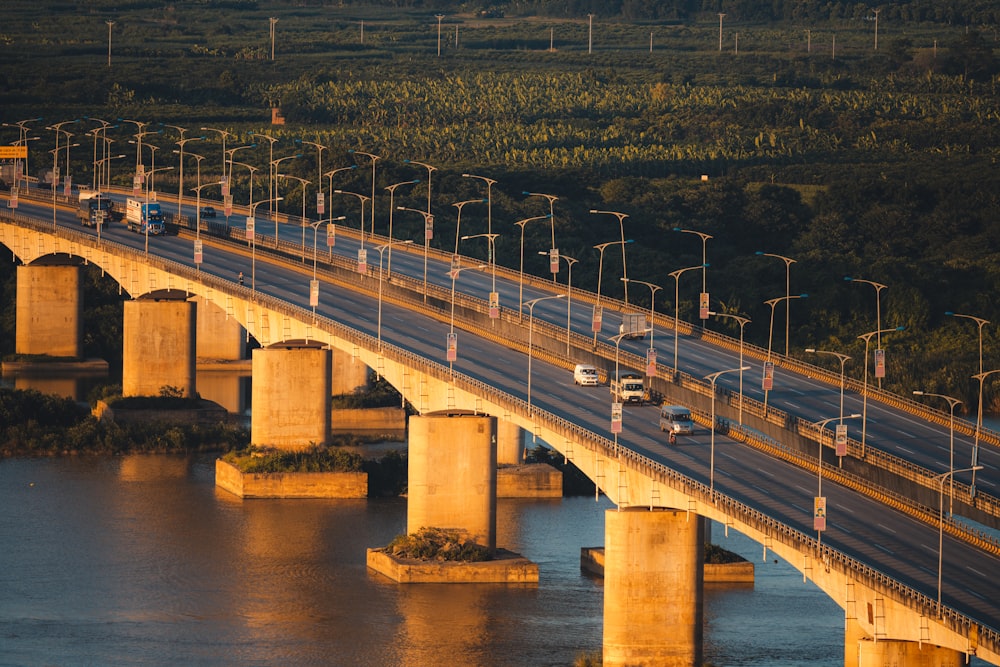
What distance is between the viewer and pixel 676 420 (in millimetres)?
95562

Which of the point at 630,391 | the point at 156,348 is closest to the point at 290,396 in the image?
the point at 156,348

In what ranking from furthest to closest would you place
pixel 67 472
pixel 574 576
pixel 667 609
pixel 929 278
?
pixel 929 278 < pixel 67 472 < pixel 574 576 < pixel 667 609

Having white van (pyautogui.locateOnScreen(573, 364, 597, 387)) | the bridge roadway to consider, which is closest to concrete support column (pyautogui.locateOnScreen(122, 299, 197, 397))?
the bridge roadway

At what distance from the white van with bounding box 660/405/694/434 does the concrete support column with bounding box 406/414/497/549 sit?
29.5 feet

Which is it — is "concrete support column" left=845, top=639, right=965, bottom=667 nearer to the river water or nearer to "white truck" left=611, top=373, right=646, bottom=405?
the river water

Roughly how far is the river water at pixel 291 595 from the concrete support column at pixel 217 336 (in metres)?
52.6

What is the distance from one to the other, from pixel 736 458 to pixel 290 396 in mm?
40209

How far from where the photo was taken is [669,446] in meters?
92.9

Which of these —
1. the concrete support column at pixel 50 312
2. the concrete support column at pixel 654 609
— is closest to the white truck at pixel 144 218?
the concrete support column at pixel 50 312

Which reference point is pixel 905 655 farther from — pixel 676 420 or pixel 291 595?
pixel 291 595

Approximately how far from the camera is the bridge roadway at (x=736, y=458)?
75500mm

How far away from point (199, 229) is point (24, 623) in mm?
69770

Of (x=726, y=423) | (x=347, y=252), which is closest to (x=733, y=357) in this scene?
(x=726, y=423)

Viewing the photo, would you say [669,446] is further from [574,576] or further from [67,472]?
[67,472]
